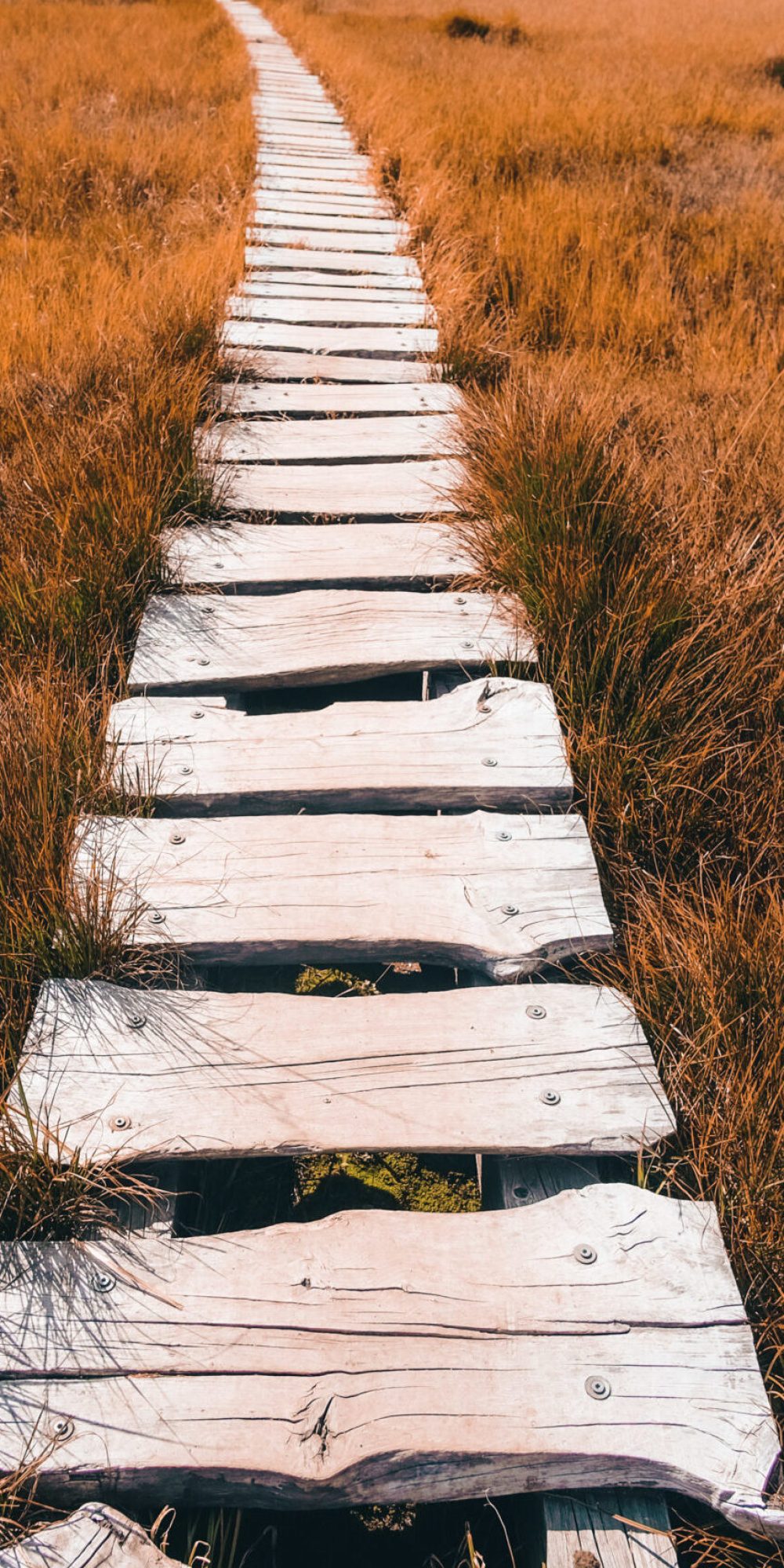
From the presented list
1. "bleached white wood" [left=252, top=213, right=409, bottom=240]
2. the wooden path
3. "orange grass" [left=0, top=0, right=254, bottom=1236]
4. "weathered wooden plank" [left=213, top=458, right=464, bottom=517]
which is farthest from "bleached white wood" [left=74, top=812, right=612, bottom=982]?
"bleached white wood" [left=252, top=213, right=409, bottom=240]

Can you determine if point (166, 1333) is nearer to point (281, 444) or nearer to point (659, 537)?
point (659, 537)

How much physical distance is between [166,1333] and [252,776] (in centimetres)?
115

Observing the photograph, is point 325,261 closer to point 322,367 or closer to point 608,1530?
point 322,367

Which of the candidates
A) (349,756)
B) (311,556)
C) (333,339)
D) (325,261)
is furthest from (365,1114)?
Answer: (325,261)

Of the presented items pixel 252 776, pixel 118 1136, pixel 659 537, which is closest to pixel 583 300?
pixel 659 537

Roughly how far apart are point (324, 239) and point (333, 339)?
1662 mm

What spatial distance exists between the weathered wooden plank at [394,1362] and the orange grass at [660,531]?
12 cm

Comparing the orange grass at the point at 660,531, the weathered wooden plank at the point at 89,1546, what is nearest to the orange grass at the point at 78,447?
the weathered wooden plank at the point at 89,1546

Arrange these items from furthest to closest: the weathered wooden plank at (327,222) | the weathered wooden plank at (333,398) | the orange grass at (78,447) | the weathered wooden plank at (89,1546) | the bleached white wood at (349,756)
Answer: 1. the weathered wooden plank at (327,222)
2. the weathered wooden plank at (333,398)
3. the bleached white wood at (349,756)
4. the orange grass at (78,447)
5. the weathered wooden plank at (89,1546)

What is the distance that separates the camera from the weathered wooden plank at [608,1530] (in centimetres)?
120

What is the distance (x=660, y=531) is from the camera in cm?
267

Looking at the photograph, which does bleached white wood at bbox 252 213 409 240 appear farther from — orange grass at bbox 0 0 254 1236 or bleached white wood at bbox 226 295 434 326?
bleached white wood at bbox 226 295 434 326

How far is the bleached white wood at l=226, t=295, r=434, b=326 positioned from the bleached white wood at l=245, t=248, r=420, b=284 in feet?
1.56

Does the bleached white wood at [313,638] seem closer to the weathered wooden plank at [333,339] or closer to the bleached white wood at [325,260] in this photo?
the weathered wooden plank at [333,339]
